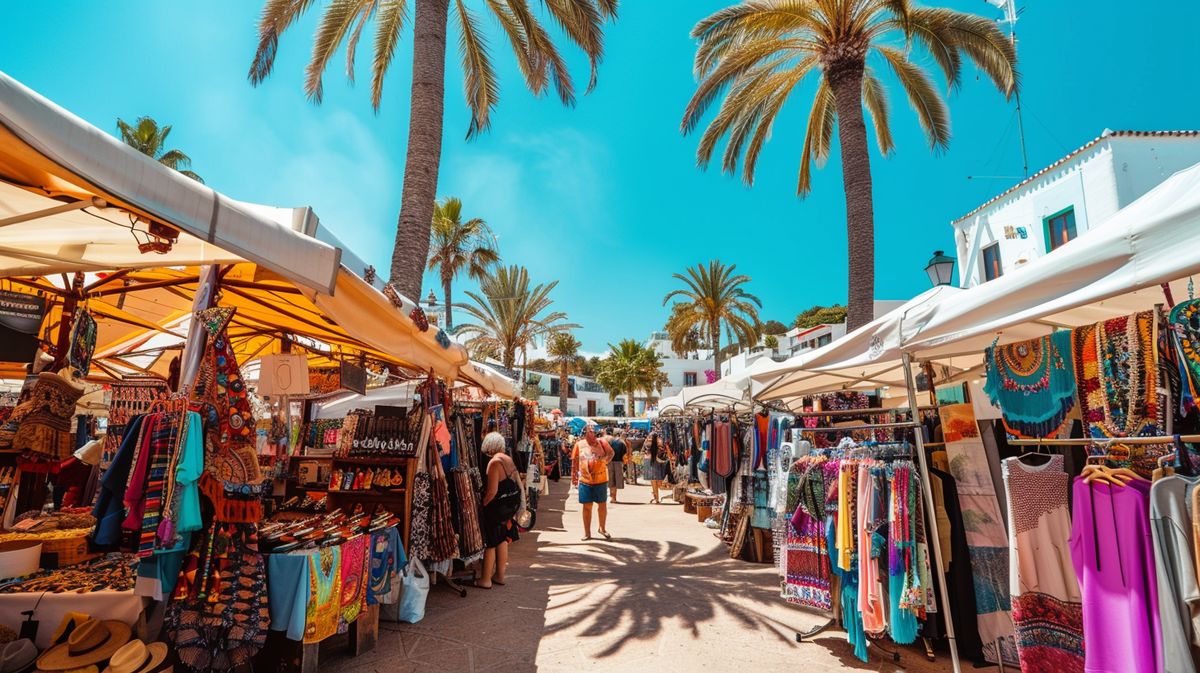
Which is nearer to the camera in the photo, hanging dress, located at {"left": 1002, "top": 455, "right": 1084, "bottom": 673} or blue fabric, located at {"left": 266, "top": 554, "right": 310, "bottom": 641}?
hanging dress, located at {"left": 1002, "top": 455, "right": 1084, "bottom": 673}

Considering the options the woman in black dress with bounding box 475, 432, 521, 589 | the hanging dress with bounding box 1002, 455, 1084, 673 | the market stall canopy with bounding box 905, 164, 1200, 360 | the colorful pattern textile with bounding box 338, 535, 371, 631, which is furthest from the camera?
the woman in black dress with bounding box 475, 432, 521, 589

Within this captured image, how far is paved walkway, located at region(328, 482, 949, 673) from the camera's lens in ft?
14.8

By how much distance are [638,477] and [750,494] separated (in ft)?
49.3

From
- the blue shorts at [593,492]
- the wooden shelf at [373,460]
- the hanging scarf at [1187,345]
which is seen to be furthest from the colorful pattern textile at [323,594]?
the blue shorts at [593,492]

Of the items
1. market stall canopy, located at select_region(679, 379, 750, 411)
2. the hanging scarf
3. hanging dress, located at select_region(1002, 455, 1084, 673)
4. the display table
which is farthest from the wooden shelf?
the hanging scarf

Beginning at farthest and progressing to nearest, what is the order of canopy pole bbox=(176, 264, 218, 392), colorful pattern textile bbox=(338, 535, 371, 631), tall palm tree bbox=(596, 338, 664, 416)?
tall palm tree bbox=(596, 338, 664, 416) < colorful pattern textile bbox=(338, 535, 371, 631) < canopy pole bbox=(176, 264, 218, 392)

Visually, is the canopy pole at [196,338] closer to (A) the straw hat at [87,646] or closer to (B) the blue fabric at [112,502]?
(B) the blue fabric at [112,502]

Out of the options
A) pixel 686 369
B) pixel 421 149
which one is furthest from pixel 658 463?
pixel 686 369

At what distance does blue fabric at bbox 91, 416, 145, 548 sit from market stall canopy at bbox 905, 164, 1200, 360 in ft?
16.4

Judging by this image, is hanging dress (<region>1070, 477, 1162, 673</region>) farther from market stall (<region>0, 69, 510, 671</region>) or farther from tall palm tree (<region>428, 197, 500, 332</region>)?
tall palm tree (<region>428, 197, 500, 332</region>)

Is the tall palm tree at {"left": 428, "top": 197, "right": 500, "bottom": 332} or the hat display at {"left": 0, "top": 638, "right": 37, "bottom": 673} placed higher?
the tall palm tree at {"left": 428, "top": 197, "right": 500, "bottom": 332}

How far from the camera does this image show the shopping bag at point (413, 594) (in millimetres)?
5391

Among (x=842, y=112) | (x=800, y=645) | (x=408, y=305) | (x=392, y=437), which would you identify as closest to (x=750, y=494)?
(x=800, y=645)

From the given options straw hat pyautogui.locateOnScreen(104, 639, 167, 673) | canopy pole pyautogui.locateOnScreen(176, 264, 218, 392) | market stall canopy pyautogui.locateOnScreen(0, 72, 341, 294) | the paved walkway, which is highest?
market stall canopy pyautogui.locateOnScreen(0, 72, 341, 294)
